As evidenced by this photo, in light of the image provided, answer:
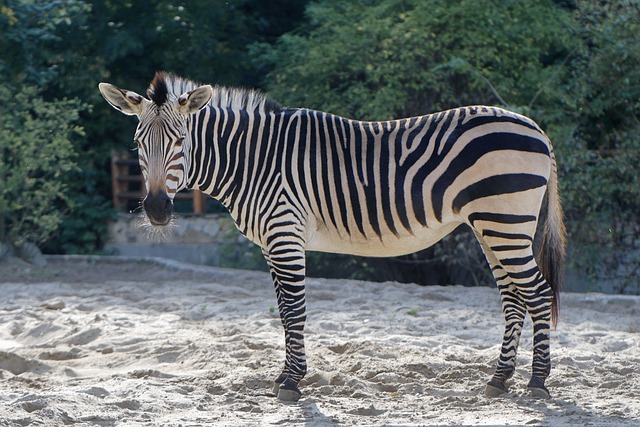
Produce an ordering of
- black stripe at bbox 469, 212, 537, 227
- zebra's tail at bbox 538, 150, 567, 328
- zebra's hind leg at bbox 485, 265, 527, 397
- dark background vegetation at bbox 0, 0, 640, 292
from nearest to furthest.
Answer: black stripe at bbox 469, 212, 537, 227 → zebra's hind leg at bbox 485, 265, 527, 397 → zebra's tail at bbox 538, 150, 567, 328 → dark background vegetation at bbox 0, 0, 640, 292

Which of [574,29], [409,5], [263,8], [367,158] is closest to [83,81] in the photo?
[263,8]

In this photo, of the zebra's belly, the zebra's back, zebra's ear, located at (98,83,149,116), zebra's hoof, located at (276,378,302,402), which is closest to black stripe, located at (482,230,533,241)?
the zebra's back

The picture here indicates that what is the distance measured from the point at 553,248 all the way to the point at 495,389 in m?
0.98

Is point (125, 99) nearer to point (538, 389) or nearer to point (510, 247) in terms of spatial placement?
point (510, 247)

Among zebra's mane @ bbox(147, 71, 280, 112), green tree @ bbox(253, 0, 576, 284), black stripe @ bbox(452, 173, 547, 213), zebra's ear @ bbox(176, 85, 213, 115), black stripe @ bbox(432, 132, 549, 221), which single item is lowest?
black stripe @ bbox(452, 173, 547, 213)

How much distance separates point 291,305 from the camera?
5.51 metres

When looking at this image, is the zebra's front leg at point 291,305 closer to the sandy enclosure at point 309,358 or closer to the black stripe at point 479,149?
the sandy enclosure at point 309,358

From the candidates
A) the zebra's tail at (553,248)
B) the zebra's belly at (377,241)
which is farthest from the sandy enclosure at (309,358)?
the zebra's belly at (377,241)

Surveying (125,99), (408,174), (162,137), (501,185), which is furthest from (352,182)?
(125,99)

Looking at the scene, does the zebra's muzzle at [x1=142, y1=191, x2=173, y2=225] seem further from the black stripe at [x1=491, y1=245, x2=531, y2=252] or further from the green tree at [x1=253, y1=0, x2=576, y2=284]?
the green tree at [x1=253, y1=0, x2=576, y2=284]

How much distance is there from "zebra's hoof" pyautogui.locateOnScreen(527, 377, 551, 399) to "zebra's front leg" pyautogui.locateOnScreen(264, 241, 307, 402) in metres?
1.37

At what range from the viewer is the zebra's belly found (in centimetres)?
563

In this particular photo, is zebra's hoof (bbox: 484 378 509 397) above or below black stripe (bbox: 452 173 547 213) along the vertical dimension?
below

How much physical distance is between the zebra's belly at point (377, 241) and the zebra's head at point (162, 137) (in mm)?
921
